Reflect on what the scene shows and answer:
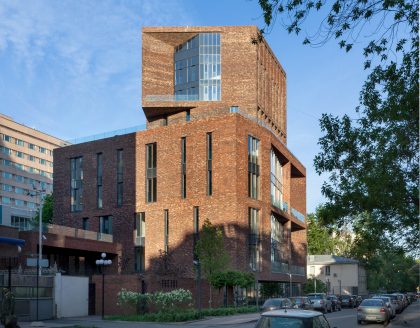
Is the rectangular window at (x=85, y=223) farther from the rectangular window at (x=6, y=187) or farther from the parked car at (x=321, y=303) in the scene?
the rectangular window at (x=6, y=187)

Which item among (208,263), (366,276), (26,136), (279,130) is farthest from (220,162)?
(26,136)

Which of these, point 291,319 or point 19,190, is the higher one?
point 19,190

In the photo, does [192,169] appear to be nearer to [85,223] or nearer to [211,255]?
[211,255]

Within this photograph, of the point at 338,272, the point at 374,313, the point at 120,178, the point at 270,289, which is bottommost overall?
the point at 338,272

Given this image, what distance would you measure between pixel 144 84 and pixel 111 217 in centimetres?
1843

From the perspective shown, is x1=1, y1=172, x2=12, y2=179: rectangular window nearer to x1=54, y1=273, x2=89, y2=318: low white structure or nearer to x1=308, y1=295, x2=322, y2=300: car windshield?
x1=54, y1=273, x2=89, y2=318: low white structure

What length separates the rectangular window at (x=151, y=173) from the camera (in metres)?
53.8

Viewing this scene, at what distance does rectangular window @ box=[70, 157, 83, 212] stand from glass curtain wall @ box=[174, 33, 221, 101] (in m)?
14.0

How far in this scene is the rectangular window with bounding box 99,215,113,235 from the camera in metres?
56.1

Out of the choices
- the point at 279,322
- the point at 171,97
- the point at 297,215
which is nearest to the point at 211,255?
the point at 171,97

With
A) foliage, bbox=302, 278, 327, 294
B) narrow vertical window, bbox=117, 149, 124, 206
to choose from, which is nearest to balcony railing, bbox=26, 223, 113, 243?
narrow vertical window, bbox=117, 149, 124, 206

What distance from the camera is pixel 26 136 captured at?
110 metres

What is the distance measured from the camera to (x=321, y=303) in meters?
43.1

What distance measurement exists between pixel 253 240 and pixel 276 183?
11.4 m
